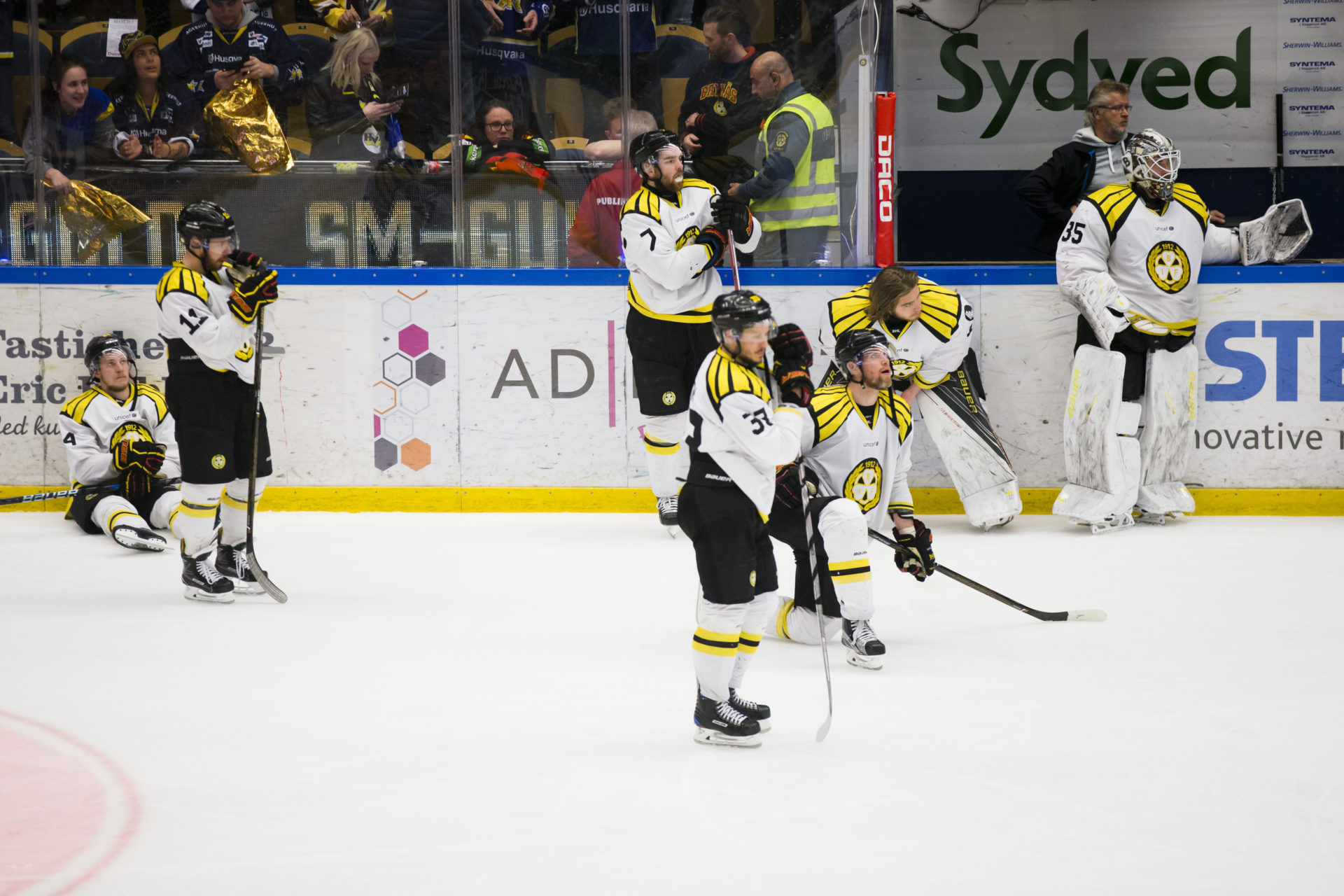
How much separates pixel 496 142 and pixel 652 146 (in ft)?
3.54

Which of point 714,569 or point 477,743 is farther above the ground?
point 714,569

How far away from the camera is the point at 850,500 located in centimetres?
368

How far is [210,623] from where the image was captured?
4227 mm

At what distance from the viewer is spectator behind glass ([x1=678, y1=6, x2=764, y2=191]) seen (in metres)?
6.20

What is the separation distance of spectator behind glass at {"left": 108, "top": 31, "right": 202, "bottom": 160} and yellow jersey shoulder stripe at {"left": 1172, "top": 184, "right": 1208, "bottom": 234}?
4.49 metres

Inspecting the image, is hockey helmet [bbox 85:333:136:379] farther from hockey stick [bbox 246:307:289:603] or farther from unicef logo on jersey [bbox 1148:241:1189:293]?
unicef logo on jersey [bbox 1148:241:1189:293]

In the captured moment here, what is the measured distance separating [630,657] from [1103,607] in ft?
5.23

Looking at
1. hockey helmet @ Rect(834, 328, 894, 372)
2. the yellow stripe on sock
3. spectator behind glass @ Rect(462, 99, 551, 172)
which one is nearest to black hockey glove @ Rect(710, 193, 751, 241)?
spectator behind glass @ Rect(462, 99, 551, 172)

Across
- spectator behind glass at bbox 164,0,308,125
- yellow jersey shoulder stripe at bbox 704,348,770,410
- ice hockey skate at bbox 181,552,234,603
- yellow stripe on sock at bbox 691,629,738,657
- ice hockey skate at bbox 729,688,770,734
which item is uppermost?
spectator behind glass at bbox 164,0,308,125

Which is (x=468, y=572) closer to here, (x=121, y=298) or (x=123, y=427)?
(x=123, y=427)

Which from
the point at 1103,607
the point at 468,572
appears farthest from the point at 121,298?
the point at 1103,607

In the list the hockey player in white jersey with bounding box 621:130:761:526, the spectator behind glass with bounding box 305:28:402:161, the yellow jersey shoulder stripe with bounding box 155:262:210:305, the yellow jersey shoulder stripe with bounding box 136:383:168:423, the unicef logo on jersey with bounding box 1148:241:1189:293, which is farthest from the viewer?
the spectator behind glass with bounding box 305:28:402:161

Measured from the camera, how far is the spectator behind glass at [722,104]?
244 inches

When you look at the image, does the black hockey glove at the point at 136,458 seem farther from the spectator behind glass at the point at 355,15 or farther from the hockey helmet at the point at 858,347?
the hockey helmet at the point at 858,347
